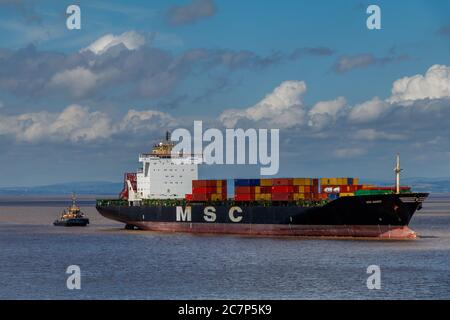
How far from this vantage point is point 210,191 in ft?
241

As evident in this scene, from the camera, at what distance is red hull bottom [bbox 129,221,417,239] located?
6306 centimetres

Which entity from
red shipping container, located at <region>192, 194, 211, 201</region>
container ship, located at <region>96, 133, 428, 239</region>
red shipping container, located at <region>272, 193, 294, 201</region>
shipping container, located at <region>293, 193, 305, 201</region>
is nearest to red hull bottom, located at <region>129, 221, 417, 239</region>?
container ship, located at <region>96, 133, 428, 239</region>

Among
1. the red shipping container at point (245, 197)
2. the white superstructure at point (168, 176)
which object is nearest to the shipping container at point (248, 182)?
the red shipping container at point (245, 197)

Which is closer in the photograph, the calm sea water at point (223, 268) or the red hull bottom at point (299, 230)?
the calm sea water at point (223, 268)

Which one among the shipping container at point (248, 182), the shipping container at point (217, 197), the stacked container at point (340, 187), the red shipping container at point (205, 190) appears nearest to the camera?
the stacked container at point (340, 187)

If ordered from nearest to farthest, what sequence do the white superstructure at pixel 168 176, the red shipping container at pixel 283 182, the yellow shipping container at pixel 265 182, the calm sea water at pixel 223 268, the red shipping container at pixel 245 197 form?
1. the calm sea water at pixel 223 268
2. the red shipping container at pixel 283 182
3. the yellow shipping container at pixel 265 182
4. the red shipping container at pixel 245 197
5. the white superstructure at pixel 168 176

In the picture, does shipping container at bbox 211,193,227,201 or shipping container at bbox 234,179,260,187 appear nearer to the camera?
shipping container at bbox 234,179,260,187

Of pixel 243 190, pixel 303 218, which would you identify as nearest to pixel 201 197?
pixel 243 190

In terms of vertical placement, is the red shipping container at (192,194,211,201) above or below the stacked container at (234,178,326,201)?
below

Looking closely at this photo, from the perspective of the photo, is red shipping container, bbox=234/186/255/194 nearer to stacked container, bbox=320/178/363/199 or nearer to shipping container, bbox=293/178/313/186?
shipping container, bbox=293/178/313/186

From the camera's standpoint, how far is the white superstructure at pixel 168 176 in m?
80.1

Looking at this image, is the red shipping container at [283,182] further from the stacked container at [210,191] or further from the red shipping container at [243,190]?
the stacked container at [210,191]

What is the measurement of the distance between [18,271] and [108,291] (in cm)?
1071

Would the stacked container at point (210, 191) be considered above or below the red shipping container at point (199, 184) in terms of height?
below
